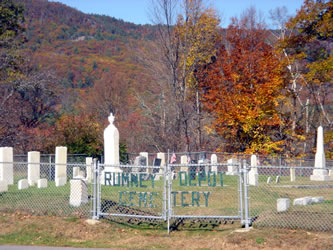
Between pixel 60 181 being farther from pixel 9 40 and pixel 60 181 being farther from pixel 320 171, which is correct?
pixel 9 40

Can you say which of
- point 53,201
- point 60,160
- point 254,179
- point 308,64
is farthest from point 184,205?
point 308,64

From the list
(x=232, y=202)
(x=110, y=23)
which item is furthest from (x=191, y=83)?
(x=110, y=23)

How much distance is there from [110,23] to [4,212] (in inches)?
4240

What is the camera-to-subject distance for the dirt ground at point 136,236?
8.87 metres

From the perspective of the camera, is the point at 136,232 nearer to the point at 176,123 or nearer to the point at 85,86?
the point at 176,123

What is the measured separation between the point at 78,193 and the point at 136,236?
274cm

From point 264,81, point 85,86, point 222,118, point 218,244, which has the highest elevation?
point 85,86

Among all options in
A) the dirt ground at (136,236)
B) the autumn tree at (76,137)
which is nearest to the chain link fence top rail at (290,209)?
the dirt ground at (136,236)

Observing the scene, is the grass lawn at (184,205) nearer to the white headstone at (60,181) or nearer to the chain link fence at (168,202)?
the chain link fence at (168,202)

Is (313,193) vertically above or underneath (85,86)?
underneath

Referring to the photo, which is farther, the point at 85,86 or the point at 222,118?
the point at 85,86

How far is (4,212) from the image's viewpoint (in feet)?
38.8

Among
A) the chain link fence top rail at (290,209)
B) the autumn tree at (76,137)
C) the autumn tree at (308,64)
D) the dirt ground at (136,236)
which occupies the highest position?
the autumn tree at (308,64)

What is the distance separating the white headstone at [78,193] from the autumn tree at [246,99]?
70.3 ft
